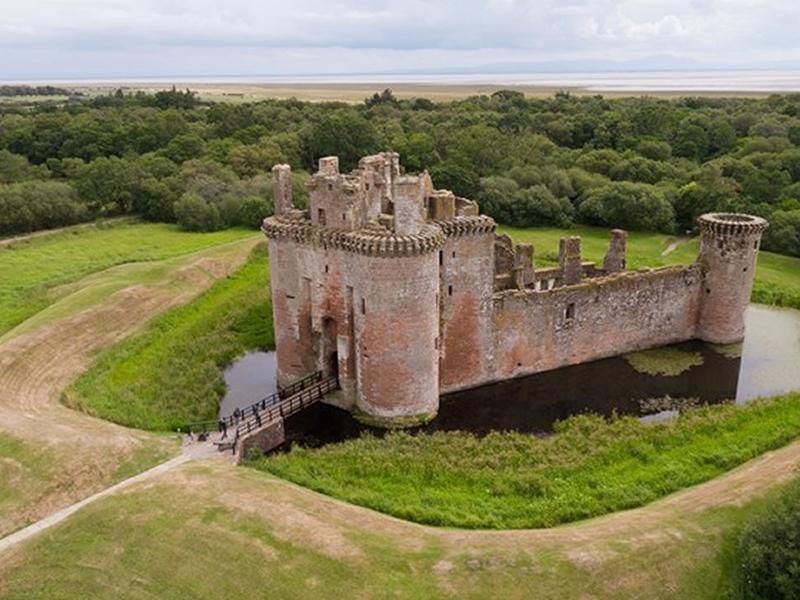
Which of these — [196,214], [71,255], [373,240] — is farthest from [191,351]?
[196,214]

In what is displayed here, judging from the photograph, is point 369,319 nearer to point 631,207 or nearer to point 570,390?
point 570,390

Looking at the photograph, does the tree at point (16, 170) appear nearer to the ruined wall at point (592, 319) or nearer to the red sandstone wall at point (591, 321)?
the red sandstone wall at point (591, 321)

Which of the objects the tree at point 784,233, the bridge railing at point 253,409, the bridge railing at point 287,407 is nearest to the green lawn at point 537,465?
the bridge railing at point 287,407

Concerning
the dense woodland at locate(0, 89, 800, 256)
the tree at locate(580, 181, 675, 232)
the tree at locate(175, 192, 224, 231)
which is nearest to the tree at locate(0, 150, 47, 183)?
the dense woodland at locate(0, 89, 800, 256)

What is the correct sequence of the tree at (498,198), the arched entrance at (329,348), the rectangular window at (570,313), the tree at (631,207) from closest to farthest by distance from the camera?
the arched entrance at (329,348) < the rectangular window at (570,313) < the tree at (631,207) < the tree at (498,198)

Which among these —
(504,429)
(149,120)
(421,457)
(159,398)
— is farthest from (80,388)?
(149,120)

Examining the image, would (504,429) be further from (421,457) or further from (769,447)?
(769,447)
